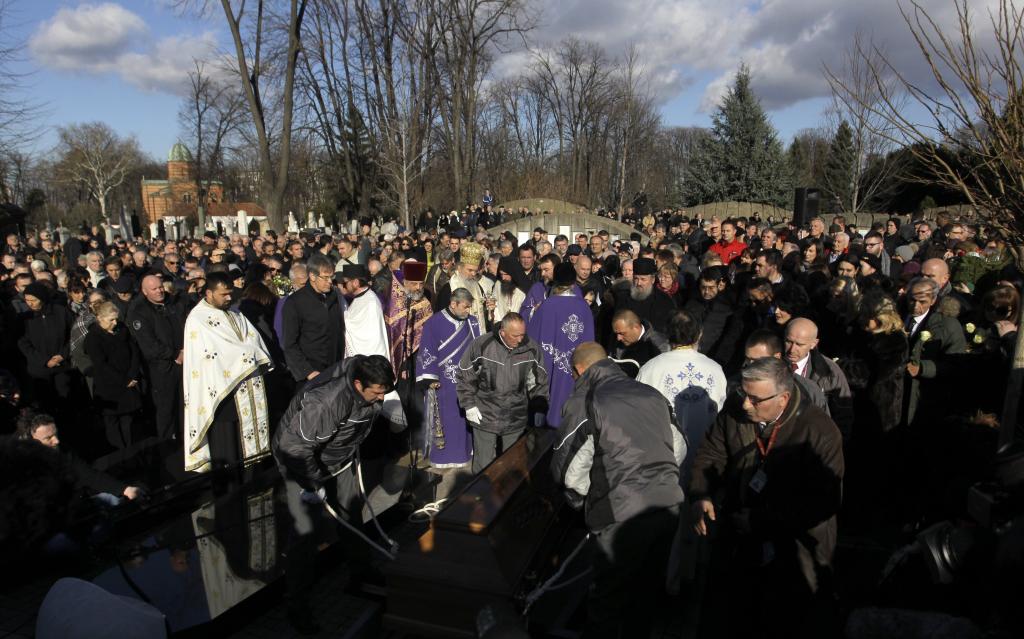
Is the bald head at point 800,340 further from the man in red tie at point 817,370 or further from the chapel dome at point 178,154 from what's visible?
the chapel dome at point 178,154

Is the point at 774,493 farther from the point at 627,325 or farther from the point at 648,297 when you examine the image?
the point at 648,297

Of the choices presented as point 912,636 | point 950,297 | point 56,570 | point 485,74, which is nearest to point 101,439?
point 56,570

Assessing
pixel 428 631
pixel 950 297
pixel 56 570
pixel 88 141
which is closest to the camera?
pixel 428 631

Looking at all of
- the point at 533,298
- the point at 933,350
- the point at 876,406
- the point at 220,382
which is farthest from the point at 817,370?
the point at 220,382

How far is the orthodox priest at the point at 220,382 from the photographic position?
538cm

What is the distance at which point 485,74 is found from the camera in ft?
107

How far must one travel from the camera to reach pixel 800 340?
14.2 feet

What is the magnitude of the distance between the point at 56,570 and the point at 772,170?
31168 millimetres

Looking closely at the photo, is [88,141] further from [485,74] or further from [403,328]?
[403,328]

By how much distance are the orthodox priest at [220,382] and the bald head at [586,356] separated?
3.11m

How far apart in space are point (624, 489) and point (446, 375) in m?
3.41

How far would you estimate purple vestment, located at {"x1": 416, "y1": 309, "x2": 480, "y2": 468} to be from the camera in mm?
6332

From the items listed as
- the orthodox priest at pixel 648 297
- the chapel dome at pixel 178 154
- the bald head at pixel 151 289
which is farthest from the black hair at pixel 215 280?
the chapel dome at pixel 178 154

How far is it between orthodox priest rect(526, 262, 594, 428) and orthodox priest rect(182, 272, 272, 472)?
258 cm
